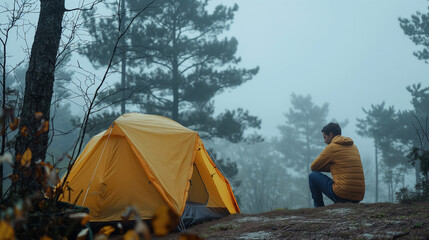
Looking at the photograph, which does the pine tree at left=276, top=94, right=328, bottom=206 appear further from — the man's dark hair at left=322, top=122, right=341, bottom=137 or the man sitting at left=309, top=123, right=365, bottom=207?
the man sitting at left=309, top=123, right=365, bottom=207

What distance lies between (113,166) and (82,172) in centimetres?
50

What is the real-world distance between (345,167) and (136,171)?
3036mm

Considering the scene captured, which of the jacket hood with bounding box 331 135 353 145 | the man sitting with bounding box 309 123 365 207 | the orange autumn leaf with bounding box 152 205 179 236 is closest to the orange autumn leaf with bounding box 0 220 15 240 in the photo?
the orange autumn leaf with bounding box 152 205 179 236

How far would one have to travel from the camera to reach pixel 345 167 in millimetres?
4863

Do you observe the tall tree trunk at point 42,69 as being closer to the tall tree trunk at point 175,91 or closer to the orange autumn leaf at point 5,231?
the orange autumn leaf at point 5,231

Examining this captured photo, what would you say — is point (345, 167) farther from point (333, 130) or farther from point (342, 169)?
point (333, 130)

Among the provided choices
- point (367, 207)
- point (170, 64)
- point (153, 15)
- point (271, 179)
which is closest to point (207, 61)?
point (170, 64)

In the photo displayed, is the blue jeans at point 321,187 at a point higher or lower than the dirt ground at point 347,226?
higher

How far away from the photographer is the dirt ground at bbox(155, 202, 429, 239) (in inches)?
122

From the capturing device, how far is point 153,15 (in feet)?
50.5

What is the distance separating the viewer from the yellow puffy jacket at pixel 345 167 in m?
4.84

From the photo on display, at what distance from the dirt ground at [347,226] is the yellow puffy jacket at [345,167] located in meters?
0.23

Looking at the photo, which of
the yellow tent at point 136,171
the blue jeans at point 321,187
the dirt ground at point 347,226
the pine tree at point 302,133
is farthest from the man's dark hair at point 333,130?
the pine tree at point 302,133

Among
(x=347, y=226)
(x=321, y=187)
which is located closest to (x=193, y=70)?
(x=321, y=187)
